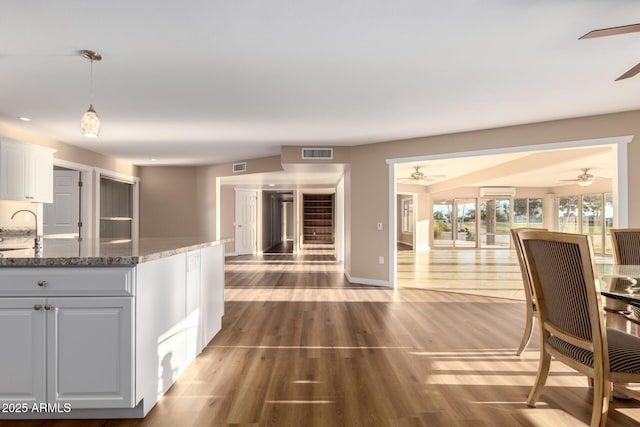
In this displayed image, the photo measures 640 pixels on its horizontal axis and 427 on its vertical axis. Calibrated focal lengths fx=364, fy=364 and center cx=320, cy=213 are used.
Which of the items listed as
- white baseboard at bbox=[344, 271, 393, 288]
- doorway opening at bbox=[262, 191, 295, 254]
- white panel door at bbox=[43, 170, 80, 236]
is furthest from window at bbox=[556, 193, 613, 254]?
white panel door at bbox=[43, 170, 80, 236]

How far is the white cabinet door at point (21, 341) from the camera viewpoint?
1.87 metres

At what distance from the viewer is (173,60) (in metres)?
2.89

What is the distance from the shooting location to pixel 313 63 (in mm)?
2959

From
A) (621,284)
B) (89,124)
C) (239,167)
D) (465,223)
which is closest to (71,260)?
(89,124)

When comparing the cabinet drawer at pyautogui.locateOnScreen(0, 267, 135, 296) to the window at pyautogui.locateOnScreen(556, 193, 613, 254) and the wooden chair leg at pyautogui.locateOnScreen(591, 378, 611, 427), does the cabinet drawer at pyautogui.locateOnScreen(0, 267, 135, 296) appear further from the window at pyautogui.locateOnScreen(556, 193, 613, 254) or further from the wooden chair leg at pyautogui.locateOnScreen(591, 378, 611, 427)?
the window at pyautogui.locateOnScreen(556, 193, 613, 254)

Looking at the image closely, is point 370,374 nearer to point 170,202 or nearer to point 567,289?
point 567,289

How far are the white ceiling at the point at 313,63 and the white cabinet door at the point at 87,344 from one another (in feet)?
5.62

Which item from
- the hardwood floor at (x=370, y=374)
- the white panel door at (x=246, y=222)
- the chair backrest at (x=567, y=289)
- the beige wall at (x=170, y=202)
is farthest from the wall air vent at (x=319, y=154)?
the white panel door at (x=246, y=222)

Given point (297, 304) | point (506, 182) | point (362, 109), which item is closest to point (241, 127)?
point (362, 109)

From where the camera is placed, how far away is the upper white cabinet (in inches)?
182

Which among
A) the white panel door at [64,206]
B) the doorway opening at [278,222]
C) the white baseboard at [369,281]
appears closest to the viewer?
the white baseboard at [369,281]

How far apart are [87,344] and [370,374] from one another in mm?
1782

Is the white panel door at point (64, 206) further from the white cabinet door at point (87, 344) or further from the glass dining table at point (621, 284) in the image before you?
the glass dining table at point (621, 284)

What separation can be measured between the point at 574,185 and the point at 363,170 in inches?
395
